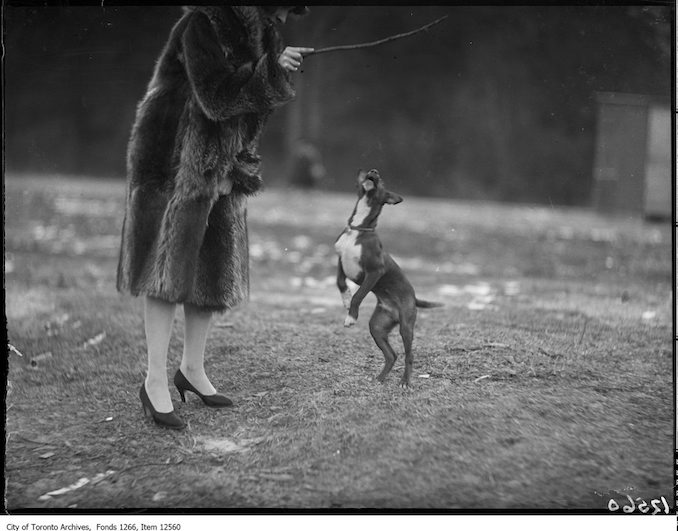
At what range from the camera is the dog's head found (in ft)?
11.0

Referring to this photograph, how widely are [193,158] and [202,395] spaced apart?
1.09 m

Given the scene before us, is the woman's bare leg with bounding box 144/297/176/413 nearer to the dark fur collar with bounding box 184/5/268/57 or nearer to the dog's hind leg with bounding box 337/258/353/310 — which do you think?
the dog's hind leg with bounding box 337/258/353/310

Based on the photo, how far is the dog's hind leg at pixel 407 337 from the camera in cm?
336

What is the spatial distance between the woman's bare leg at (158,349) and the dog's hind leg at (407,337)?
102 centimetres

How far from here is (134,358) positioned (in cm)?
418

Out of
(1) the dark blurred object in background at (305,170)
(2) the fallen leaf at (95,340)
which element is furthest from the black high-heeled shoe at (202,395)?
(1) the dark blurred object in background at (305,170)

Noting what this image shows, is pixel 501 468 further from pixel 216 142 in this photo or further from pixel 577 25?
pixel 577 25

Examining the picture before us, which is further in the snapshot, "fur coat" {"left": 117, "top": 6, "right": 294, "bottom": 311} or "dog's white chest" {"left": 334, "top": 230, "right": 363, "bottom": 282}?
"dog's white chest" {"left": 334, "top": 230, "right": 363, "bottom": 282}

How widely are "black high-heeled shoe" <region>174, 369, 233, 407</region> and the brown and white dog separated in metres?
0.72

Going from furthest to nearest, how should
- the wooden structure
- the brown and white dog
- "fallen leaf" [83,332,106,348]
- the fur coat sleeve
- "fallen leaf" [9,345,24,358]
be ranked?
the wooden structure
"fallen leaf" [83,332,106,348]
"fallen leaf" [9,345,24,358]
the brown and white dog
the fur coat sleeve

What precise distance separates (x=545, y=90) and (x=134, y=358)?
49.3 ft

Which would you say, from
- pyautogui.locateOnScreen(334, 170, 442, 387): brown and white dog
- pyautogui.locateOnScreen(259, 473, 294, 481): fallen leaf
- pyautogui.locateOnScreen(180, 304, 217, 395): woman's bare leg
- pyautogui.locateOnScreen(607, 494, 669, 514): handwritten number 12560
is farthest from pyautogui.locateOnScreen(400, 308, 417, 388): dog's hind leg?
pyautogui.locateOnScreen(607, 494, 669, 514): handwritten number 12560

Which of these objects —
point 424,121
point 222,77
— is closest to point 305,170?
point 424,121

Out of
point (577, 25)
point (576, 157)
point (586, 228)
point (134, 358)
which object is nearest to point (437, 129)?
point (576, 157)
